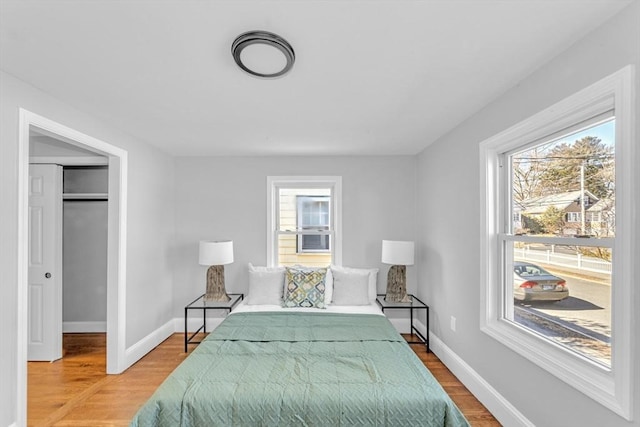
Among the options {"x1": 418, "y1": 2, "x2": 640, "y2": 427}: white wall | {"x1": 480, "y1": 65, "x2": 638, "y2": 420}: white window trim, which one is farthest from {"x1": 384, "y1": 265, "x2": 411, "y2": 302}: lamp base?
{"x1": 480, "y1": 65, "x2": 638, "y2": 420}: white window trim

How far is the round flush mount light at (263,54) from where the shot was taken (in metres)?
1.57

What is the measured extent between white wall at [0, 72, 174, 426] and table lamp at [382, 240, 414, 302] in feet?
8.86

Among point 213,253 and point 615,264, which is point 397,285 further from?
point 615,264

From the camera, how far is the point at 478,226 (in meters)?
2.65

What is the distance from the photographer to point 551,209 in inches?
80.0

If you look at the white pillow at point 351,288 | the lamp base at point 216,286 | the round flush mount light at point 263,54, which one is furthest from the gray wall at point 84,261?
the round flush mount light at point 263,54

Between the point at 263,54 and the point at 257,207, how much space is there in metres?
2.72

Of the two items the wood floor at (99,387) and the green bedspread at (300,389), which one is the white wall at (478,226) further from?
the green bedspread at (300,389)

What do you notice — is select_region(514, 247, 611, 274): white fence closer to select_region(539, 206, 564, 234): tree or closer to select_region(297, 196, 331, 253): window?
select_region(539, 206, 564, 234): tree

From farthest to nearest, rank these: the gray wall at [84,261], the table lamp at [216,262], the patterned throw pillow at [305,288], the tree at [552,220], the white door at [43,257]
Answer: the gray wall at [84,261] → the table lamp at [216,262] → the patterned throw pillow at [305,288] → the white door at [43,257] → the tree at [552,220]

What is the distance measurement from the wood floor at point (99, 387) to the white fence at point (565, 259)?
121 centimetres

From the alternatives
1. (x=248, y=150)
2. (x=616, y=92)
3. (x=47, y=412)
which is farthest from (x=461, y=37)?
(x=47, y=412)

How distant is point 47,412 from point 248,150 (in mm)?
2974

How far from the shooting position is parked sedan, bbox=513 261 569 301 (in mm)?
1992
